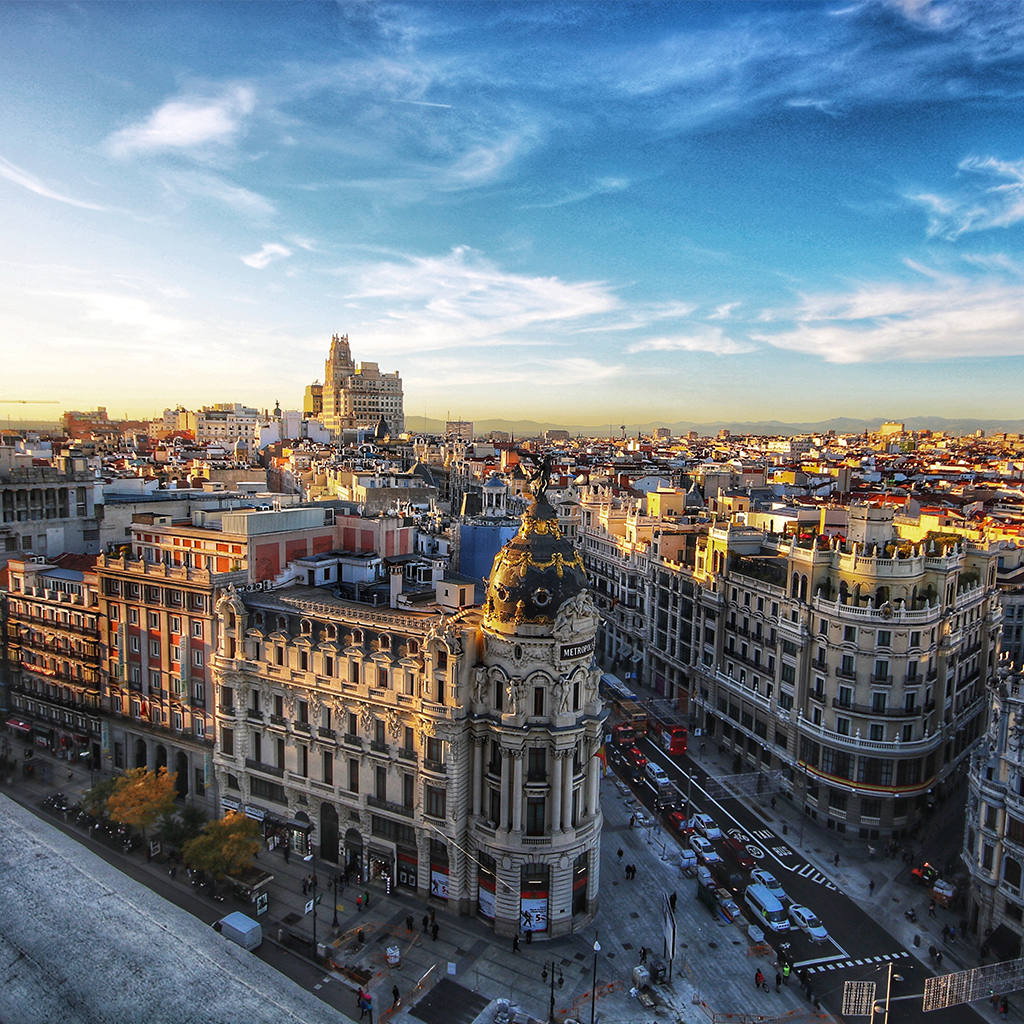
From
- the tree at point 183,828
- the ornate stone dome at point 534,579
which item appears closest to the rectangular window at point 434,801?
the ornate stone dome at point 534,579

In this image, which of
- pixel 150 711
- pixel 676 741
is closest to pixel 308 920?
pixel 150 711

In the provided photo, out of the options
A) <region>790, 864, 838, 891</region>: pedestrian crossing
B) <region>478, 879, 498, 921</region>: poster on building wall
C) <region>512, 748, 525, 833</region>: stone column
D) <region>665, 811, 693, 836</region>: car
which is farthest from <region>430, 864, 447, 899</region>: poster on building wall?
<region>790, 864, 838, 891</region>: pedestrian crossing

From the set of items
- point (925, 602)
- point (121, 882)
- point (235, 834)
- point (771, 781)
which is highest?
point (925, 602)

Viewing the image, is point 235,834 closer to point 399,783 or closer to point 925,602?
point 399,783

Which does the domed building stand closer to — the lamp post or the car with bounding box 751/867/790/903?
the lamp post

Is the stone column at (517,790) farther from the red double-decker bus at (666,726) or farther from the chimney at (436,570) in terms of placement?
the red double-decker bus at (666,726)

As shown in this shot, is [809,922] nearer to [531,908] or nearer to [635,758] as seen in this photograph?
[531,908]

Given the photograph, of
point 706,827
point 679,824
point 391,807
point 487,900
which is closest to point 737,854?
point 706,827
